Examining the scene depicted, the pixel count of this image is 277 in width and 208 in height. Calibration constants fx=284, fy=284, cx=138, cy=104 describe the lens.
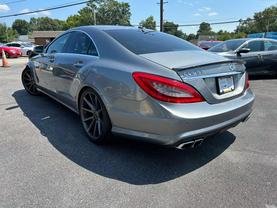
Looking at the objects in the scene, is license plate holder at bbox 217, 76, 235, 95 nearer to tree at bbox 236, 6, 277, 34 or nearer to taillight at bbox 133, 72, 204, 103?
taillight at bbox 133, 72, 204, 103

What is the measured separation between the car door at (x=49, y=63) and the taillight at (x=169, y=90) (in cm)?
244

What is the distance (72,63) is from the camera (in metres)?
4.09

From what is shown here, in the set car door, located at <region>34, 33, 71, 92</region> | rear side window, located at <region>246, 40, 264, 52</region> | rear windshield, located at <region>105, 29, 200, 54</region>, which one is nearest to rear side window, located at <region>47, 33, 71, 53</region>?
car door, located at <region>34, 33, 71, 92</region>

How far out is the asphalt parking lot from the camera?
2.56m

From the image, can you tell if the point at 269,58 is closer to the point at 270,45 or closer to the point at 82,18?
the point at 270,45

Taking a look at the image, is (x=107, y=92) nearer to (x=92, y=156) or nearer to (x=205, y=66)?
(x=92, y=156)

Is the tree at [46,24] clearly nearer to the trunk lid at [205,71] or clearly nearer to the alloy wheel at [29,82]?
the alloy wheel at [29,82]

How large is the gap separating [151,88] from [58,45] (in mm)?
2826

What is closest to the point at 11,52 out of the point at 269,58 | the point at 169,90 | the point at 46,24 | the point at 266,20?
the point at 269,58

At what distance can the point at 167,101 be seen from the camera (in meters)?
2.71

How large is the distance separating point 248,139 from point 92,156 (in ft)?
7.04

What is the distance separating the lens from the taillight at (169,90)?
2.71m

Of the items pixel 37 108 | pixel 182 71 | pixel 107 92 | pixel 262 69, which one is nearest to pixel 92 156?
pixel 107 92

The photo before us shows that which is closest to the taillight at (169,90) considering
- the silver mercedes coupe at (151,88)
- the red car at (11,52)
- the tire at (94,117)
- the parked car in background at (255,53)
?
the silver mercedes coupe at (151,88)
